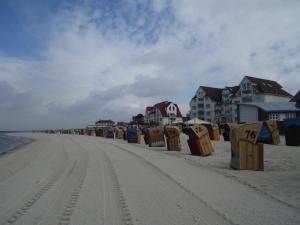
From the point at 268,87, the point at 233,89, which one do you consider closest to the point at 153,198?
the point at 268,87

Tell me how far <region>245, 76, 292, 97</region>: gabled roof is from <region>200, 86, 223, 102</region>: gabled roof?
557 inches

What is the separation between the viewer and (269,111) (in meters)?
40.7

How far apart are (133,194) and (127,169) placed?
408cm

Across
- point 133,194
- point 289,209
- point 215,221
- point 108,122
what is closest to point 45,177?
point 133,194

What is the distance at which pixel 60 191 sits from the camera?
24.9ft

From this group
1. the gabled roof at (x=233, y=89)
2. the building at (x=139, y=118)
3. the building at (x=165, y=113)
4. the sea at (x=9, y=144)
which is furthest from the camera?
the building at (x=139, y=118)

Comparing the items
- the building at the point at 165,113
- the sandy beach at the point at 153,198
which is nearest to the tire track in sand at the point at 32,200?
the sandy beach at the point at 153,198

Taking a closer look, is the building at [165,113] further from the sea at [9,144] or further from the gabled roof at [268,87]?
the sea at [9,144]

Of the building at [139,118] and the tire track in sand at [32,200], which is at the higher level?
the building at [139,118]

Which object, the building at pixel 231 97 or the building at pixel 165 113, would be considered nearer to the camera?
the building at pixel 231 97

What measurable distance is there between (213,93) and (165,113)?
18225 mm

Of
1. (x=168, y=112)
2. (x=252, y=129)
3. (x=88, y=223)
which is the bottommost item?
(x=88, y=223)

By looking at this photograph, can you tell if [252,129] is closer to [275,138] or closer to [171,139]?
[171,139]

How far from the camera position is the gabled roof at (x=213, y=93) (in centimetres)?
8094
